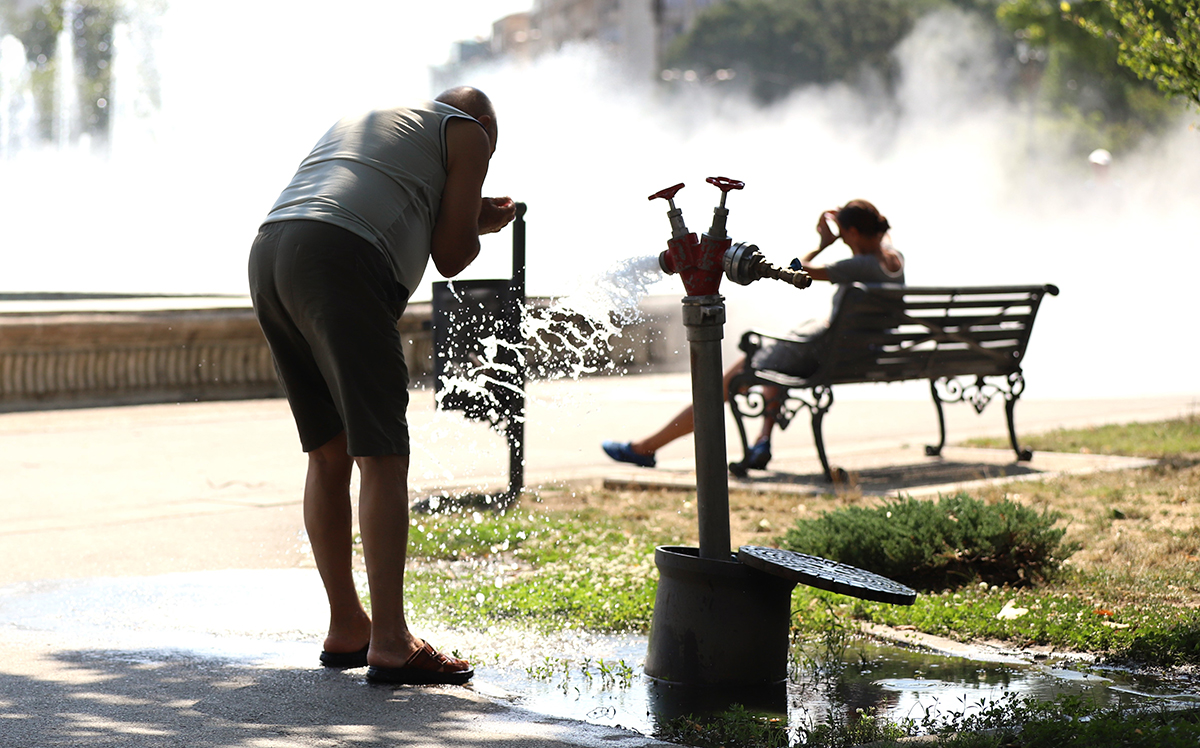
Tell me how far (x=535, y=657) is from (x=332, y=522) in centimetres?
69

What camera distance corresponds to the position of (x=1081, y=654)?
3.98m

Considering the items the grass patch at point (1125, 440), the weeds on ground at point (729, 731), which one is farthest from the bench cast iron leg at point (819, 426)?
the weeds on ground at point (729, 731)

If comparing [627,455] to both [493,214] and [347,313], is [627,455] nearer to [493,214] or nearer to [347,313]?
[493,214]

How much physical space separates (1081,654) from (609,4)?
358 feet

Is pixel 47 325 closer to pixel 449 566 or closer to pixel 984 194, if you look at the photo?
pixel 449 566

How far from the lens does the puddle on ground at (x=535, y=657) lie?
3547 millimetres

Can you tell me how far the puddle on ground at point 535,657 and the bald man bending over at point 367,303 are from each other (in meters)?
0.27

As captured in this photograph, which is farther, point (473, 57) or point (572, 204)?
point (473, 57)

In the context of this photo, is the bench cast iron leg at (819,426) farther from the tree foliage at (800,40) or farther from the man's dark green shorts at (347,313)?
the tree foliage at (800,40)

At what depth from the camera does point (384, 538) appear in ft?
12.5

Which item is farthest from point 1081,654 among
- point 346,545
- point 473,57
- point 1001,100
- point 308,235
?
point 473,57

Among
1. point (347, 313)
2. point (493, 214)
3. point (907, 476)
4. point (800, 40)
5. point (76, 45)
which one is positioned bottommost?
point (907, 476)

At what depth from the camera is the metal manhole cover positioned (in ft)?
11.6

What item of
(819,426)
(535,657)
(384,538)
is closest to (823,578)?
(535,657)
